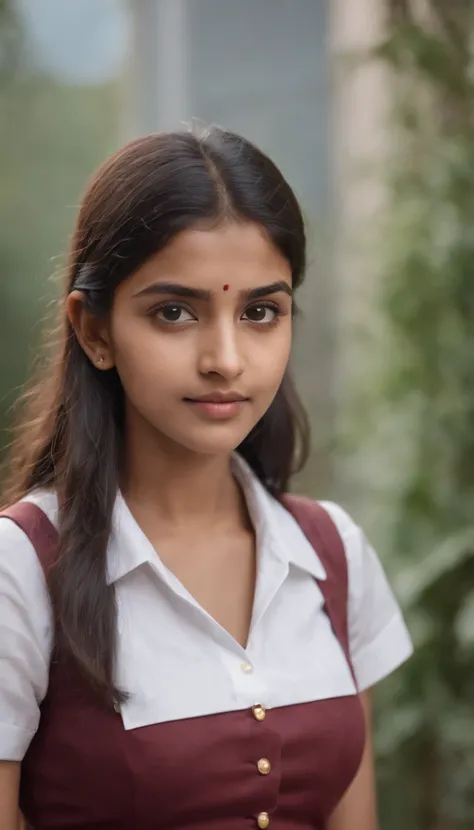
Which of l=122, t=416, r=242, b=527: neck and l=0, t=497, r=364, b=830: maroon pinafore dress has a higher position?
l=122, t=416, r=242, b=527: neck

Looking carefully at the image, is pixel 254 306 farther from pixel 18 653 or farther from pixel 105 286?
pixel 18 653

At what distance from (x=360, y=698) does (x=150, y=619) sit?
0.35m

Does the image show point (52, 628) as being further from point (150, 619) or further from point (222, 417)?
point (222, 417)

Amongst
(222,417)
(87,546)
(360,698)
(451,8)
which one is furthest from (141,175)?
(451,8)

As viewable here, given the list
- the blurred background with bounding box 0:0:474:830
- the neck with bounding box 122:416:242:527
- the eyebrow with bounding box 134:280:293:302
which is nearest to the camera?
the eyebrow with bounding box 134:280:293:302

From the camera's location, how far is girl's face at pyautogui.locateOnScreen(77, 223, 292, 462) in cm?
106

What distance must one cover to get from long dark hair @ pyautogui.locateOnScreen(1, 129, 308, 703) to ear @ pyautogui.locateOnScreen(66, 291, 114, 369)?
0.05 feet

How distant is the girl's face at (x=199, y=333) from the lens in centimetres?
106

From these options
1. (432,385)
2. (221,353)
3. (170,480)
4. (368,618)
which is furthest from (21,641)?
(432,385)

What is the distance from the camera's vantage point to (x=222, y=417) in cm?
110

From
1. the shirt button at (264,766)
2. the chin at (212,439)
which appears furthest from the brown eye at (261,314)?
the shirt button at (264,766)

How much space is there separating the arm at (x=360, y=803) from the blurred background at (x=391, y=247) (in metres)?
0.67

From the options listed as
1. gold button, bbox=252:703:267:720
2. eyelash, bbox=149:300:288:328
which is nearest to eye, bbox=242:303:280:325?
eyelash, bbox=149:300:288:328

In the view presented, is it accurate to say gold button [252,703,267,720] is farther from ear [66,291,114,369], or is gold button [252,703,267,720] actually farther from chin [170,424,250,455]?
ear [66,291,114,369]
